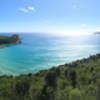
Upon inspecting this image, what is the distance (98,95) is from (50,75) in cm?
487

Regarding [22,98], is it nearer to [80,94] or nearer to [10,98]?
[10,98]

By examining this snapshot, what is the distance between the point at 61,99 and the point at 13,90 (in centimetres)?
400

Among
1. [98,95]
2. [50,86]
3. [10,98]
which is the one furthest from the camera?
[50,86]

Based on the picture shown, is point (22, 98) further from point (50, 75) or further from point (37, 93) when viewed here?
point (50, 75)

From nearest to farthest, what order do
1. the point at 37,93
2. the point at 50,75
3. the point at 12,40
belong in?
the point at 37,93 → the point at 50,75 → the point at 12,40

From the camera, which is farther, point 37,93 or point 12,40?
point 12,40

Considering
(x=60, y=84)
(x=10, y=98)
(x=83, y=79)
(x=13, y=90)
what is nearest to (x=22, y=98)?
Result: (x=10, y=98)

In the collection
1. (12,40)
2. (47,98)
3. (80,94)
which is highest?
(12,40)

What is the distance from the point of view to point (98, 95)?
6.48m

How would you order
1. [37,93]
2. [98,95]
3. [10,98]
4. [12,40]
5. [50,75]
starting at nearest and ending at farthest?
[98,95] < [10,98] < [37,93] < [50,75] < [12,40]

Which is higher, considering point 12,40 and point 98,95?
point 12,40

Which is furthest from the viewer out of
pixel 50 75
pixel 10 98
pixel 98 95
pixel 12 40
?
pixel 12 40

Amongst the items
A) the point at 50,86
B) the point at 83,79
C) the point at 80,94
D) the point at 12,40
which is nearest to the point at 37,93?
the point at 50,86

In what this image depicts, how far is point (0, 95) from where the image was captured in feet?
24.1
